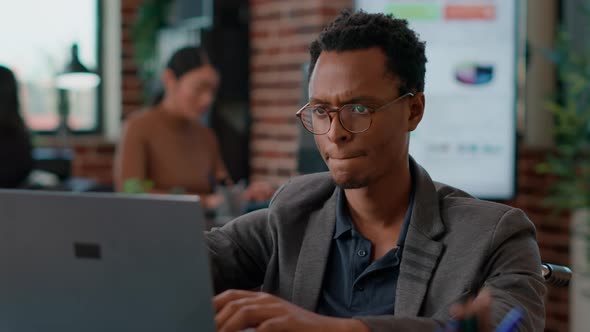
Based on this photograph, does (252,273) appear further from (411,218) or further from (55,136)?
(55,136)

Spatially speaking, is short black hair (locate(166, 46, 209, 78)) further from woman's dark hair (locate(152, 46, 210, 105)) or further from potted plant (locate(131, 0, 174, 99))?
potted plant (locate(131, 0, 174, 99))

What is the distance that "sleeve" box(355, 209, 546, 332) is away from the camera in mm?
1301

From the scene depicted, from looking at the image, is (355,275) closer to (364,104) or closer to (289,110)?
(364,104)

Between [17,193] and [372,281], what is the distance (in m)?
0.60

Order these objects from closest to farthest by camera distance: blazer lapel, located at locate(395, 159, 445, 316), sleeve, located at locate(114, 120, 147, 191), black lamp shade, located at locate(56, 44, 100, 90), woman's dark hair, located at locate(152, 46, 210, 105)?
blazer lapel, located at locate(395, 159, 445, 316), sleeve, located at locate(114, 120, 147, 191), woman's dark hair, located at locate(152, 46, 210, 105), black lamp shade, located at locate(56, 44, 100, 90)

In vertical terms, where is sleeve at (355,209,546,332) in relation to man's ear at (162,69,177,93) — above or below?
below

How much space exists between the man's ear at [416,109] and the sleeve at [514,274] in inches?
9.2

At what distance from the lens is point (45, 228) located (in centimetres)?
115

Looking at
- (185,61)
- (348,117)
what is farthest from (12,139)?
(348,117)

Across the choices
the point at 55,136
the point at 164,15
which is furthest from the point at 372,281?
the point at 55,136

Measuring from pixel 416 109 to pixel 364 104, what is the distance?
5.4 inches

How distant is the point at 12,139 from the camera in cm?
400

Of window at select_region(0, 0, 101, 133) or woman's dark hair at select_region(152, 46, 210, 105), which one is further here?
window at select_region(0, 0, 101, 133)

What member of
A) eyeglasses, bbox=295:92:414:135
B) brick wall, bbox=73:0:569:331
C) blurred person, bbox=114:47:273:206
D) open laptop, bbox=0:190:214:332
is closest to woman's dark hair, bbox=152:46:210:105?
blurred person, bbox=114:47:273:206
